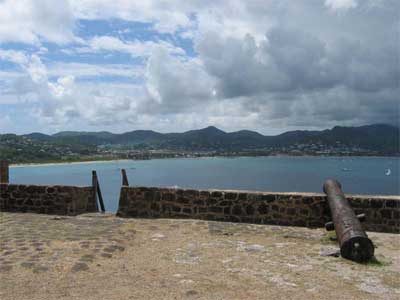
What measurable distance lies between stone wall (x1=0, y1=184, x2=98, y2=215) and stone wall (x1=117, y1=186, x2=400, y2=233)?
70.3 inches

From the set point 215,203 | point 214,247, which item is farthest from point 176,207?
point 214,247

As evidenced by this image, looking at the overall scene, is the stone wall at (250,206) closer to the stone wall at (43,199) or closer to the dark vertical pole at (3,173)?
the stone wall at (43,199)

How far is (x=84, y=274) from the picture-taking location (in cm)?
582

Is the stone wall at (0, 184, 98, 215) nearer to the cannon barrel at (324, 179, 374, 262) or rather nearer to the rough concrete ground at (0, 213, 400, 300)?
the rough concrete ground at (0, 213, 400, 300)

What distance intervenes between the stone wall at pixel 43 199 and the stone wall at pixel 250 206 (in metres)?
1.78

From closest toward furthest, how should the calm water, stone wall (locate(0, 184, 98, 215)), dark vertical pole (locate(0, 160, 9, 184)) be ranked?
stone wall (locate(0, 184, 98, 215)), dark vertical pole (locate(0, 160, 9, 184)), the calm water

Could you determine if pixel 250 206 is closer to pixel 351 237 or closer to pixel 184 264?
pixel 351 237

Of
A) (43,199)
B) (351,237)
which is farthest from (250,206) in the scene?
(43,199)

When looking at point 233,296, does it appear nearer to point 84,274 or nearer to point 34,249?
point 84,274

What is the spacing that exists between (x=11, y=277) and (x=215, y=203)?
527 centimetres

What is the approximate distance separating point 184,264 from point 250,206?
3730mm

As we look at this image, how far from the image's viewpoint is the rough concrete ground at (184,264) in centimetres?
522

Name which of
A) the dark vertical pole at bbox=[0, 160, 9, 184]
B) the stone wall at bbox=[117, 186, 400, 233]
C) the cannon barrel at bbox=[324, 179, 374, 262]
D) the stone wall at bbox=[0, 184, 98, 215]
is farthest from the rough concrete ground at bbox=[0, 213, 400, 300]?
the dark vertical pole at bbox=[0, 160, 9, 184]

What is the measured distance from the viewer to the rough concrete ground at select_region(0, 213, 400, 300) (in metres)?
5.22
